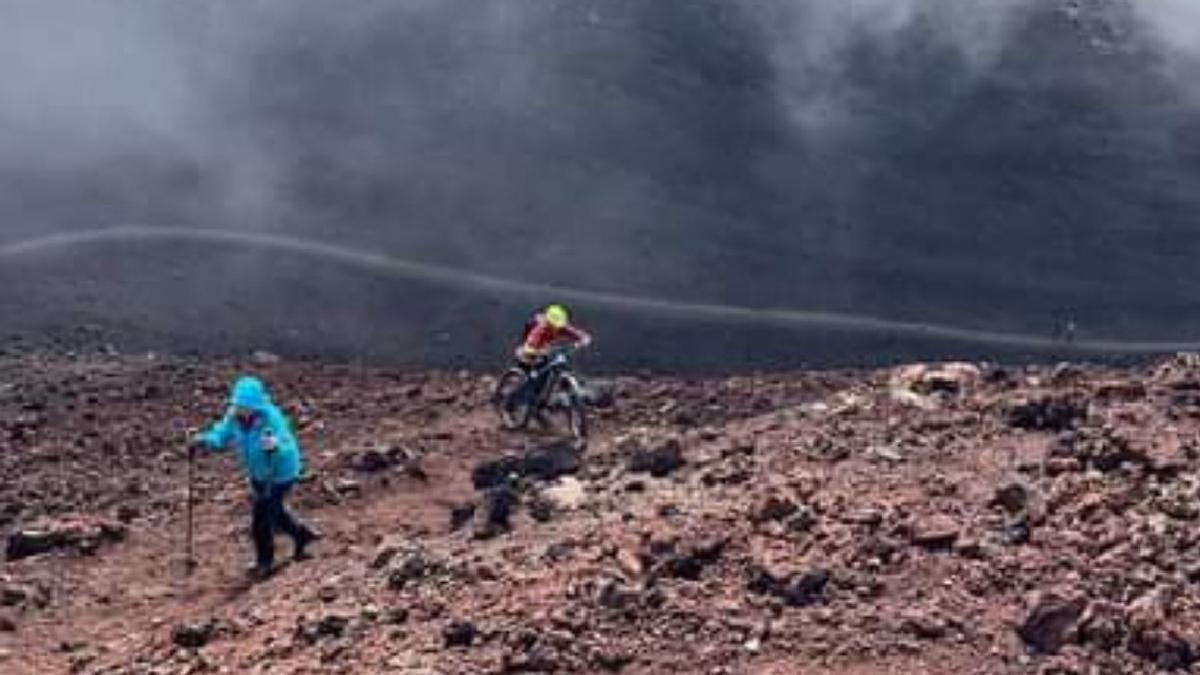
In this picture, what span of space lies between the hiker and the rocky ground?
11.6 inches

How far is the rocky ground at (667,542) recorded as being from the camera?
1025 cm

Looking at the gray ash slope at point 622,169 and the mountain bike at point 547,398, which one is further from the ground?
the gray ash slope at point 622,169

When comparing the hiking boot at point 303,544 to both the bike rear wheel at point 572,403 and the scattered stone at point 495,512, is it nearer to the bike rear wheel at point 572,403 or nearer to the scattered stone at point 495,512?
the scattered stone at point 495,512

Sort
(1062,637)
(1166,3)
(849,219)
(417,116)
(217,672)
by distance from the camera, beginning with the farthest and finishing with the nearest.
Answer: (1166,3)
(417,116)
(849,219)
(217,672)
(1062,637)

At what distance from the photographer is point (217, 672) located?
1139 centimetres

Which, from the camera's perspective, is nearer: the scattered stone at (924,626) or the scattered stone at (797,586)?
the scattered stone at (924,626)

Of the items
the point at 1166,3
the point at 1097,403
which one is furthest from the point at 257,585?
the point at 1166,3

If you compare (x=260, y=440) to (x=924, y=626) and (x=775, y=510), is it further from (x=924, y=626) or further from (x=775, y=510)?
Answer: (x=924, y=626)

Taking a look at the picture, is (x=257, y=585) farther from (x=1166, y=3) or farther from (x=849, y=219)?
(x=1166, y=3)

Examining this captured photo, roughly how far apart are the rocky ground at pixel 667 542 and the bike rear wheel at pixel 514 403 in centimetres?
30

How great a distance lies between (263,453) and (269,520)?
508 millimetres

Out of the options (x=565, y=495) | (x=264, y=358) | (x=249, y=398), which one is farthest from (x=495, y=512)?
(x=264, y=358)

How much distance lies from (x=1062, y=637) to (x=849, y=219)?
1875 cm

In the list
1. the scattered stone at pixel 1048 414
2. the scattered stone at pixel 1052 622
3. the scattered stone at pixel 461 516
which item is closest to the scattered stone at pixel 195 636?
the scattered stone at pixel 461 516
